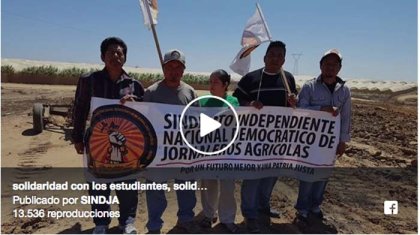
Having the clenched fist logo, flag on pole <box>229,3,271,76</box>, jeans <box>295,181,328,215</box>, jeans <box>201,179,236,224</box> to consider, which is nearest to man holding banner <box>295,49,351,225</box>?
jeans <box>295,181,328,215</box>

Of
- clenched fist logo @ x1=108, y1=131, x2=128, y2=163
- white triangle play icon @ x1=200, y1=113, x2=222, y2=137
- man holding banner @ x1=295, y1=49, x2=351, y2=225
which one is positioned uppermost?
man holding banner @ x1=295, y1=49, x2=351, y2=225

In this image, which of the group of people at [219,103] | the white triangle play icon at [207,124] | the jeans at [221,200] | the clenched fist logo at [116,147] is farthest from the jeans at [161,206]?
the white triangle play icon at [207,124]

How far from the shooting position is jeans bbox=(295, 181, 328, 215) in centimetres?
375

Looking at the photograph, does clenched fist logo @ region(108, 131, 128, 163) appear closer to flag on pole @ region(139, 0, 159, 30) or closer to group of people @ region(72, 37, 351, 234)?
group of people @ region(72, 37, 351, 234)

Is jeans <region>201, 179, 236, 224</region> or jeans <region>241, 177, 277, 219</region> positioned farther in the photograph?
jeans <region>241, 177, 277, 219</region>

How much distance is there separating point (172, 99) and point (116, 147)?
58cm

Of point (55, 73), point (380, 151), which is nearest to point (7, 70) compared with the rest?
point (55, 73)

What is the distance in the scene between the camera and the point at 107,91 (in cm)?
308

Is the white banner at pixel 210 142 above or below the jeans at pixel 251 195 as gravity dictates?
above

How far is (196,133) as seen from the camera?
330 cm

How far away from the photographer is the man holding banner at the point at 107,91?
9.96 ft

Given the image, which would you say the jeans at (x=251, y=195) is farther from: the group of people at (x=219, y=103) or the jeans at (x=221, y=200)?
the jeans at (x=221, y=200)

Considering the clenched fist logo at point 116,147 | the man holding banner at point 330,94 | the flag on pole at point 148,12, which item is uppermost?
the flag on pole at point 148,12

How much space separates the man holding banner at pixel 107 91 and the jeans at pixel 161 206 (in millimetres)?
167
